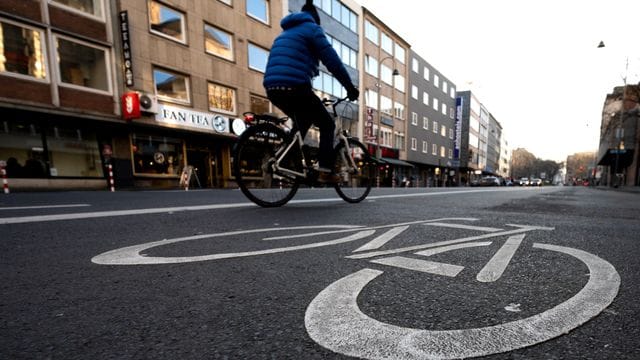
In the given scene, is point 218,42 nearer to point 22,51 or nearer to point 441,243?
point 22,51

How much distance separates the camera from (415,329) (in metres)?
0.77

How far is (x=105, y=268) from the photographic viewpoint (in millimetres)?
1246

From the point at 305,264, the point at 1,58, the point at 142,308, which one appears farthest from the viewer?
the point at 1,58

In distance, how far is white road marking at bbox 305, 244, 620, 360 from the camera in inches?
26.4

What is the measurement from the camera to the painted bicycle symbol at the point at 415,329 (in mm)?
687

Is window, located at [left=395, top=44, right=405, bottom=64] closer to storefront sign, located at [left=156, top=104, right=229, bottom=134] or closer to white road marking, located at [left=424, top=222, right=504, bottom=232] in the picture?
storefront sign, located at [left=156, top=104, right=229, bottom=134]

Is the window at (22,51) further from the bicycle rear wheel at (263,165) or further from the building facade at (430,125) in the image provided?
the building facade at (430,125)

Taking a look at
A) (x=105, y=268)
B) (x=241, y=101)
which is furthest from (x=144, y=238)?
(x=241, y=101)

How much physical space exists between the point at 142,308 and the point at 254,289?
343 millimetres

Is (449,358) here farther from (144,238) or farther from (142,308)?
(144,238)

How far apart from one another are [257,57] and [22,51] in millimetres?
11697

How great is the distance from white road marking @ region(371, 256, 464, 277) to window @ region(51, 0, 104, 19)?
54.8 feet

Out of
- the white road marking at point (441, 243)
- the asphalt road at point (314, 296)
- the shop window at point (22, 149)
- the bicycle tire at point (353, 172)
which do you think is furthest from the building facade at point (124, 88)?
the white road marking at point (441, 243)

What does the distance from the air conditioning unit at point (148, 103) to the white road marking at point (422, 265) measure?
15.2m
